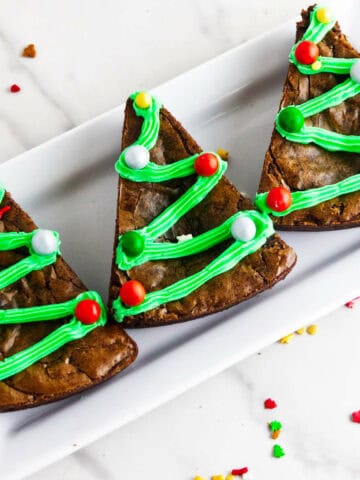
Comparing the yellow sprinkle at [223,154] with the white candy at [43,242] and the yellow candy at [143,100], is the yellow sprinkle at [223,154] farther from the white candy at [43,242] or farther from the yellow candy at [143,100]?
Answer: the white candy at [43,242]

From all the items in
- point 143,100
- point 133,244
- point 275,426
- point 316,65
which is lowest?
point 275,426

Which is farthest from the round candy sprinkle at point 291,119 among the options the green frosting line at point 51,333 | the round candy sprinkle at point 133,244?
the green frosting line at point 51,333

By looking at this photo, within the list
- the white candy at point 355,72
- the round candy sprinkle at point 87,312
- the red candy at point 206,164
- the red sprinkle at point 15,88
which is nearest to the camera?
the round candy sprinkle at point 87,312

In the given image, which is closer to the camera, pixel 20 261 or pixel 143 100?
pixel 20 261

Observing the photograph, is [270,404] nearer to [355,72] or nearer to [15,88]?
[355,72]

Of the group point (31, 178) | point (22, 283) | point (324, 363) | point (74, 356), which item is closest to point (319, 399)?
point (324, 363)

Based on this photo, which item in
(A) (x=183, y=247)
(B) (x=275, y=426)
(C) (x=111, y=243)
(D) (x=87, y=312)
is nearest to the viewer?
(D) (x=87, y=312)

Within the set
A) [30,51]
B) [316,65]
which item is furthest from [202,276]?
[30,51]
